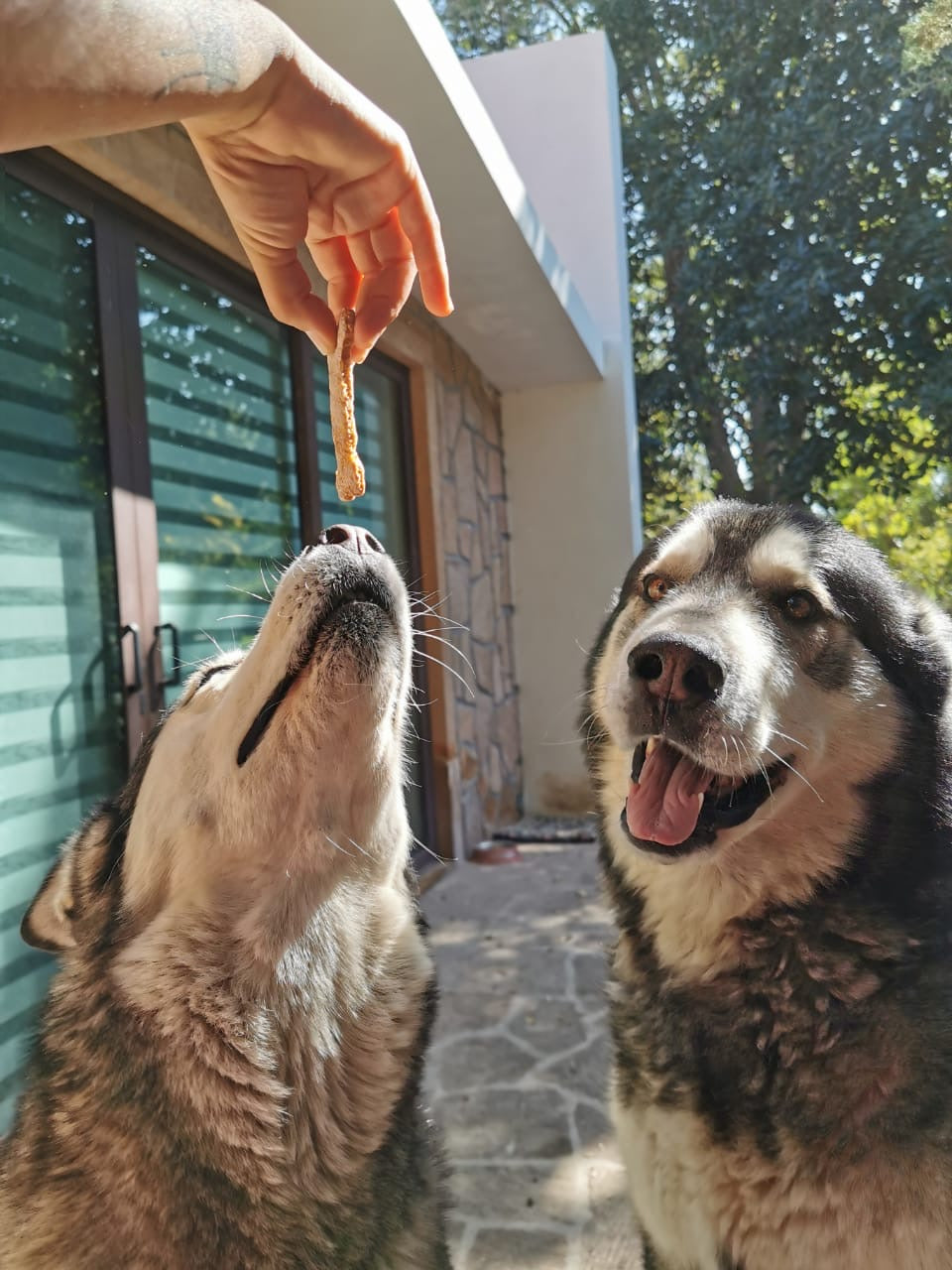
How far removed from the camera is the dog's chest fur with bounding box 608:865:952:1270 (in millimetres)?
1418

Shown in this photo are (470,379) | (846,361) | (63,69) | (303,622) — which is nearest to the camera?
(63,69)

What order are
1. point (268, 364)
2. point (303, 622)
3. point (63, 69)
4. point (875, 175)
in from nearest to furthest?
point (63, 69) → point (303, 622) → point (875, 175) → point (268, 364)

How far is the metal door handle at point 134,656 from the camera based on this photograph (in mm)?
3031

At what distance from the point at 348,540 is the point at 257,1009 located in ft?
2.44

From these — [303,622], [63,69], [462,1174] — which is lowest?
[462,1174]

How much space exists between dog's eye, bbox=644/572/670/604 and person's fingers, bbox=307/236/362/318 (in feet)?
2.88

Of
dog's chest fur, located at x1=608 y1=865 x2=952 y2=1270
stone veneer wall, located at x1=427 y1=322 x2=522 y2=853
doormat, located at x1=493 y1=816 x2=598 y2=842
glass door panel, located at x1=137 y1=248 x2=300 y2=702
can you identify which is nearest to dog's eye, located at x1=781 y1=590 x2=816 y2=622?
dog's chest fur, located at x1=608 y1=865 x2=952 y2=1270

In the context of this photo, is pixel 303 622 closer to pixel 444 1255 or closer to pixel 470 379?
pixel 444 1255

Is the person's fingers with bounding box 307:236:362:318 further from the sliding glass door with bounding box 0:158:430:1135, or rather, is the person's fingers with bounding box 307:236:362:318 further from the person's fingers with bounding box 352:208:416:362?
the sliding glass door with bounding box 0:158:430:1135

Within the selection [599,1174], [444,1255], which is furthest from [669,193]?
[444,1255]

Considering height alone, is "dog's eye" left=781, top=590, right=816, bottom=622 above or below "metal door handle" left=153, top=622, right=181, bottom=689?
above

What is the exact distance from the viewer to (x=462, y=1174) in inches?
106

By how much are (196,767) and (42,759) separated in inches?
64.2

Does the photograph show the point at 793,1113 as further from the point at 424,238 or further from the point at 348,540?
the point at 424,238
